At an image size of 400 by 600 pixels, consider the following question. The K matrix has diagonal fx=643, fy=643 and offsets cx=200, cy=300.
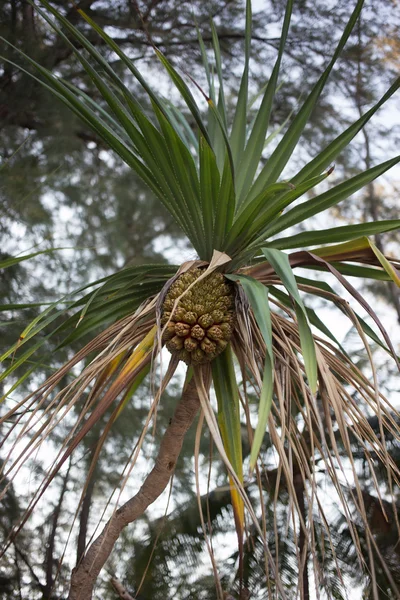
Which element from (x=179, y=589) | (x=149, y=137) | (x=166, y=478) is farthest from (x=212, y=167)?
(x=179, y=589)

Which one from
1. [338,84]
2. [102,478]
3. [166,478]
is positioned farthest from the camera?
[338,84]

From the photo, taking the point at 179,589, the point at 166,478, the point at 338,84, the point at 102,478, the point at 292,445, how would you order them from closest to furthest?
the point at 292,445, the point at 166,478, the point at 179,589, the point at 102,478, the point at 338,84

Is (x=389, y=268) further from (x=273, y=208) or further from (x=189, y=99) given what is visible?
(x=189, y=99)

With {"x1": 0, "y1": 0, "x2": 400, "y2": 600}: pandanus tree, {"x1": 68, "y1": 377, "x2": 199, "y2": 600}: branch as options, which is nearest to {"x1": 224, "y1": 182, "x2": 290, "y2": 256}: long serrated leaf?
{"x1": 0, "y1": 0, "x2": 400, "y2": 600}: pandanus tree

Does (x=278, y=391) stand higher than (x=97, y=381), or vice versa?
(x=97, y=381)

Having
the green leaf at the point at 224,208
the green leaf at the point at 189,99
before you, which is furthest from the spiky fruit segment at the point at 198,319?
the green leaf at the point at 189,99

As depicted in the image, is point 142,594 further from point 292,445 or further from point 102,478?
point 292,445

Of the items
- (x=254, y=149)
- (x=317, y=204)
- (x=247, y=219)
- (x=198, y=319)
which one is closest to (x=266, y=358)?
(x=198, y=319)

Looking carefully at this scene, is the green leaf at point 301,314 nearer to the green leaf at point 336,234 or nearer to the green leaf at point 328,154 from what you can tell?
the green leaf at point 336,234
